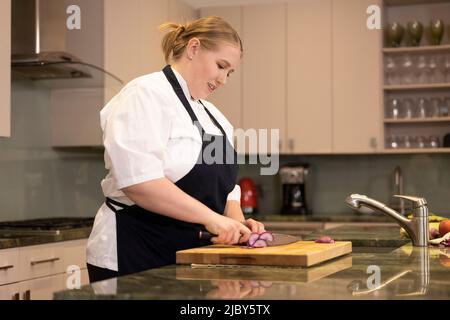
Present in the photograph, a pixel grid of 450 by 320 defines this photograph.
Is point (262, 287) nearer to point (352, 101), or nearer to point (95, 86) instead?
point (95, 86)

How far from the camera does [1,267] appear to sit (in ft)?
8.82

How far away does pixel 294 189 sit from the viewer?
15.6ft

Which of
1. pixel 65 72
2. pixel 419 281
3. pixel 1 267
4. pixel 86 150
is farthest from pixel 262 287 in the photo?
pixel 86 150

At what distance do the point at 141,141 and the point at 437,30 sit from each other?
321cm

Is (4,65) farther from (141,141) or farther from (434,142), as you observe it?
(434,142)

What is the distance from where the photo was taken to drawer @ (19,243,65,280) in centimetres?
283

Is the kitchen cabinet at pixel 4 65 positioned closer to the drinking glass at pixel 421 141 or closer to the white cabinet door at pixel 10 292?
the white cabinet door at pixel 10 292

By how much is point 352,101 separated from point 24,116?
2.03 meters

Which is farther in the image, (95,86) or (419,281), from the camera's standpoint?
(95,86)

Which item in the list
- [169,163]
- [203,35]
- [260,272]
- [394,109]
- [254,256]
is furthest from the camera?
[394,109]

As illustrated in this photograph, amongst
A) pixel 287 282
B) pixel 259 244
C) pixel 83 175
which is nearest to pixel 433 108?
pixel 83 175

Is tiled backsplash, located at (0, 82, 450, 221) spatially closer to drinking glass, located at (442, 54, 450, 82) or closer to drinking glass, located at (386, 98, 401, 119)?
drinking glass, located at (386, 98, 401, 119)

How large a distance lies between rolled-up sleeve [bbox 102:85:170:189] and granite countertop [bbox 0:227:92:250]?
3.58ft

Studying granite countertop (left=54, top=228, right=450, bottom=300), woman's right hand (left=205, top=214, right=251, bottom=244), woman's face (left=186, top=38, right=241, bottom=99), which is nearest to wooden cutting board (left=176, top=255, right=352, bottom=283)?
granite countertop (left=54, top=228, right=450, bottom=300)
